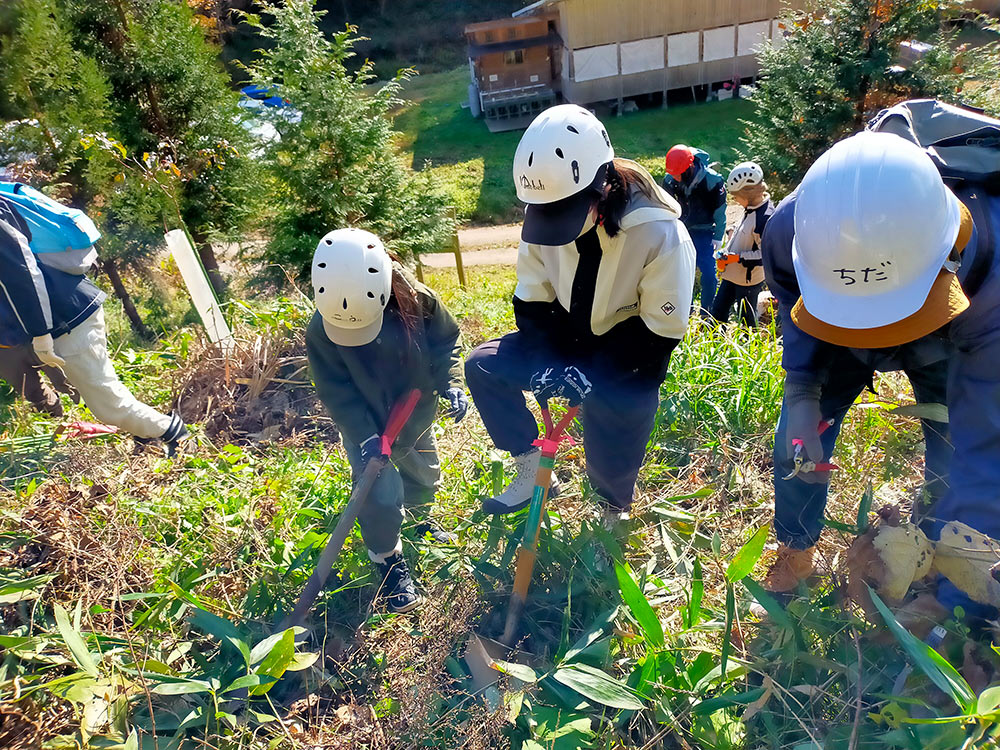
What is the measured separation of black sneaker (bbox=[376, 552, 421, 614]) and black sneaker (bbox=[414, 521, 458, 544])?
7.2 inches

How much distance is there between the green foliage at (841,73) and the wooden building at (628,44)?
7.56m

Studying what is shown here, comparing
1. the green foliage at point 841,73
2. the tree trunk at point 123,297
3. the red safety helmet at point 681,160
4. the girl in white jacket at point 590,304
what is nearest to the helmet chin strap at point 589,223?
the girl in white jacket at point 590,304

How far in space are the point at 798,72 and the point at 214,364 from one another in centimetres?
740

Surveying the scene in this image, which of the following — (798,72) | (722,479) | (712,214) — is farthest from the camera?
(798,72)

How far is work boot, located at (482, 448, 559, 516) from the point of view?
256 cm

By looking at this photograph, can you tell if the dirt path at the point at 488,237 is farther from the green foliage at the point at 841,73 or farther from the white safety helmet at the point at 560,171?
the white safety helmet at the point at 560,171

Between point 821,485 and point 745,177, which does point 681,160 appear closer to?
point 745,177

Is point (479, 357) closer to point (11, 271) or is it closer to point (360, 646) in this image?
point (360, 646)

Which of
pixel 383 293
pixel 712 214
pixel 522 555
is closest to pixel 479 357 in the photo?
pixel 383 293

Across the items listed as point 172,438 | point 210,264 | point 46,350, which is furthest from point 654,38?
point 46,350

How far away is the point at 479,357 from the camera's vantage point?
8.27ft

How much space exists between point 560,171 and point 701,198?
132 inches

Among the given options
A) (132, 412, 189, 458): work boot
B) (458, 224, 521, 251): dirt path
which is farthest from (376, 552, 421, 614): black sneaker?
(458, 224, 521, 251): dirt path

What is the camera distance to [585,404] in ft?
8.17
